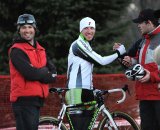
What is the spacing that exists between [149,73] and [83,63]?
1.11 metres

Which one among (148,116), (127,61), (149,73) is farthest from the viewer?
(127,61)

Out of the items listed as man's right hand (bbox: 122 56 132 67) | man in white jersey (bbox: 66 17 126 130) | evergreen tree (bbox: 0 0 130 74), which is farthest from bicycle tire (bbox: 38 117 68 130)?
evergreen tree (bbox: 0 0 130 74)

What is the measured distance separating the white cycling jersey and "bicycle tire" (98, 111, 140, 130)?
78cm

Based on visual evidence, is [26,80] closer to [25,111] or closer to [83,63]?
[25,111]

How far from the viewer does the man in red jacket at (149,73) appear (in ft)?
21.8

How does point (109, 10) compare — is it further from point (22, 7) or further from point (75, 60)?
point (75, 60)

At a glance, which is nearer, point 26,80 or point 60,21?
point 26,80

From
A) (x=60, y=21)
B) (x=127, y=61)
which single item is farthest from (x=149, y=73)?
(x=60, y=21)

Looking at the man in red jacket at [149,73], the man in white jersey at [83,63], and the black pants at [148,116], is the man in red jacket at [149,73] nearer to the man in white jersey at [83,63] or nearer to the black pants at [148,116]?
the black pants at [148,116]

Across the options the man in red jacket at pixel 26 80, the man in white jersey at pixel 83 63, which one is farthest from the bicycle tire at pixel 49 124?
the man in red jacket at pixel 26 80

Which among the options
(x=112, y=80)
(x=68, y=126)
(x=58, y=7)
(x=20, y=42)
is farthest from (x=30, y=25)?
(x=58, y=7)

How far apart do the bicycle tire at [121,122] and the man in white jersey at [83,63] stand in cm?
50

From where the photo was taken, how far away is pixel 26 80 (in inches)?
244

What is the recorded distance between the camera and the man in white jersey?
7246 millimetres
